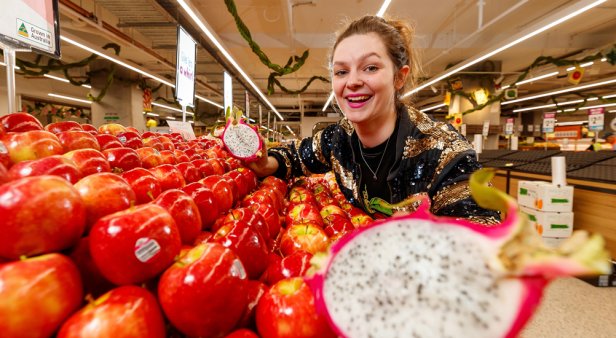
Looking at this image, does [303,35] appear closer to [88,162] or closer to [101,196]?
[88,162]

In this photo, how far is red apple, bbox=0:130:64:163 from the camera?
930 mm

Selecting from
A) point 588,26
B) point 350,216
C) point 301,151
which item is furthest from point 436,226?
point 588,26

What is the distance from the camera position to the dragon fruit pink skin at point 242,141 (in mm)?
2012

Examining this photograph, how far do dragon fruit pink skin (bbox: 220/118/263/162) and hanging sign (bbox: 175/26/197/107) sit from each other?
4.79ft

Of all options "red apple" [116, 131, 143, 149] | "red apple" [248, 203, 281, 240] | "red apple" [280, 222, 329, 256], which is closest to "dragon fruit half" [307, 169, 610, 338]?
"red apple" [280, 222, 329, 256]

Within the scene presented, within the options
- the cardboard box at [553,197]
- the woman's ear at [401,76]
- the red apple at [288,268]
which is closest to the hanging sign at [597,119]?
the cardboard box at [553,197]

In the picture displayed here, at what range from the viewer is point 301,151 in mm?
2402

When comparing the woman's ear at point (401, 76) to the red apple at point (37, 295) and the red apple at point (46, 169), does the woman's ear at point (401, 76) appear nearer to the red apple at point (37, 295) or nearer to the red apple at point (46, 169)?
the red apple at point (46, 169)

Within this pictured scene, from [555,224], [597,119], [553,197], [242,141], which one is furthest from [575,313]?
[597,119]

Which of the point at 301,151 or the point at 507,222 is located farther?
the point at 301,151

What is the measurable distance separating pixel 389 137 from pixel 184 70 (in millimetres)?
2624

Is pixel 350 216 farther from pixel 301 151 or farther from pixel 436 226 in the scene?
pixel 436 226

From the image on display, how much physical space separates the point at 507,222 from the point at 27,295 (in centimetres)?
66

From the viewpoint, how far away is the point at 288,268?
79cm
